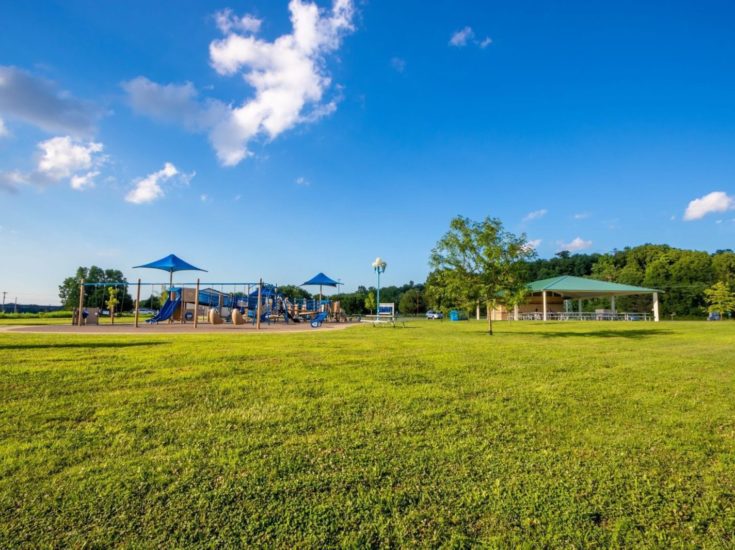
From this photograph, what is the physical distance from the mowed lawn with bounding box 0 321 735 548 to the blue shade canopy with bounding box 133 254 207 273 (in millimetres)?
18390

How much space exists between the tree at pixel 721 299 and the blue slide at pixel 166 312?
5378 centimetres

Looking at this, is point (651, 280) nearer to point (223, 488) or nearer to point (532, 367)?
point (532, 367)

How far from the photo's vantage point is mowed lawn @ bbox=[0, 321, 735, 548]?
2488 mm

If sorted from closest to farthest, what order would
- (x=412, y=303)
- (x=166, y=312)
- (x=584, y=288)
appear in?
(x=166, y=312)
(x=584, y=288)
(x=412, y=303)

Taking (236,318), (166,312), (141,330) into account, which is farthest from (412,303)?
(141,330)

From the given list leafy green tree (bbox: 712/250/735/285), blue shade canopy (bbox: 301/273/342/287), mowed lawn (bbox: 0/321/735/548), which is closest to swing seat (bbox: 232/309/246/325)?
blue shade canopy (bbox: 301/273/342/287)

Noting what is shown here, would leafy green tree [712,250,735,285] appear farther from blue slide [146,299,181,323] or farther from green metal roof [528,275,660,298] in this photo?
blue slide [146,299,181,323]

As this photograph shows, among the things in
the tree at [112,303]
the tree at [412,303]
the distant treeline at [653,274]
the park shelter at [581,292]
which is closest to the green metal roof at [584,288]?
the park shelter at [581,292]

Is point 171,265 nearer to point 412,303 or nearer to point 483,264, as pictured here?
point 483,264

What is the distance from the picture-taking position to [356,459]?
11.0ft

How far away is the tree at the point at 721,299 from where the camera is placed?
150 feet

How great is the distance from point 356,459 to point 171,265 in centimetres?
2349

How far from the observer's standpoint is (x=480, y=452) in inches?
139

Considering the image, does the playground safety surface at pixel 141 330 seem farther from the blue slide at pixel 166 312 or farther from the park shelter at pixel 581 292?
the park shelter at pixel 581 292
